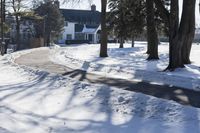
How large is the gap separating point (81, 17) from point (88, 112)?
102m

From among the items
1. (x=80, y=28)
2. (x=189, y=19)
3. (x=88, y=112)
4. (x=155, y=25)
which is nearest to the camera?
(x=88, y=112)

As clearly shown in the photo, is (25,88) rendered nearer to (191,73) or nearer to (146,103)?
(146,103)

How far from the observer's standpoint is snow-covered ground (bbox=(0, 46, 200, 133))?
8594 mm

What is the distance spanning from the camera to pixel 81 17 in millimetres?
111312

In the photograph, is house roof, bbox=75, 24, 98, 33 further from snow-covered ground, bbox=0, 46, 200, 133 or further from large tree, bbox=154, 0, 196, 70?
snow-covered ground, bbox=0, 46, 200, 133

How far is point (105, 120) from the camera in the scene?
30.7 ft

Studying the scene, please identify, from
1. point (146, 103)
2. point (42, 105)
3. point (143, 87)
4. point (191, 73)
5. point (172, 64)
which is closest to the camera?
point (146, 103)

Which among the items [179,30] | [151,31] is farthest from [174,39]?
[151,31]

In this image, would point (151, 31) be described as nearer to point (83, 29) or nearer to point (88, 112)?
point (88, 112)

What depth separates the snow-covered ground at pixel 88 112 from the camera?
338 inches

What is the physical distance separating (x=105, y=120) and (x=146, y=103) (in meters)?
1.63

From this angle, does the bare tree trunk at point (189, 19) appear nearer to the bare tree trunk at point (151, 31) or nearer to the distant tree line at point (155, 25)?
the distant tree line at point (155, 25)

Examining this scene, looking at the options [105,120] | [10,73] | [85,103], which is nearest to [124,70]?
[10,73]

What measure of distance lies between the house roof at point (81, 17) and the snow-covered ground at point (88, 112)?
94.5m
